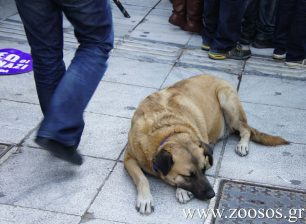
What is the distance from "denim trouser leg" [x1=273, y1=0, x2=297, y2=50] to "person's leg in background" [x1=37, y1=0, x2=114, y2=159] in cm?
324

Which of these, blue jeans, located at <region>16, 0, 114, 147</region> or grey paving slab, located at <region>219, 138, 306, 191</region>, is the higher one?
blue jeans, located at <region>16, 0, 114, 147</region>

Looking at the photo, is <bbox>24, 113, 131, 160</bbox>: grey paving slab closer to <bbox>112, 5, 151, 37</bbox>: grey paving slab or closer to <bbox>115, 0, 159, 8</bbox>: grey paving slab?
<bbox>112, 5, 151, 37</bbox>: grey paving slab

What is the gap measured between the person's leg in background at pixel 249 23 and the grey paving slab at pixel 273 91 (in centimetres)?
90

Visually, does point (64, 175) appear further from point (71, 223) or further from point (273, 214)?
point (273, 214)

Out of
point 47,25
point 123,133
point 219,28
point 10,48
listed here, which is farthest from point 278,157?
point 10,48

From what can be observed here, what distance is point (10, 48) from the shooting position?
20.6ft

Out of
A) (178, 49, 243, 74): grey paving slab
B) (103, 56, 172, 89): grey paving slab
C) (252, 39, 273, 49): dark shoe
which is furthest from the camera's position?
(252, 39, 273, 49): dark shoe

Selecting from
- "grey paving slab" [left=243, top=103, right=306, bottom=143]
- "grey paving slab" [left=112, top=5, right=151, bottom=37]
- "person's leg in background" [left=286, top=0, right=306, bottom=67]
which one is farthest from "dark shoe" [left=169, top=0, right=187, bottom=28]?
"grey paving slab" [left=243, top=103, right=306, bottom=143]

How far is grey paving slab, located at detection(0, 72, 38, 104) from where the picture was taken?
505cm

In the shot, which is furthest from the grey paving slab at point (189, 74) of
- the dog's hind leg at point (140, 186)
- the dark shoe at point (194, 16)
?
the dog's hind leg at point (140, 186)

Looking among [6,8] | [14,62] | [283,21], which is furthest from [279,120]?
[6,8]

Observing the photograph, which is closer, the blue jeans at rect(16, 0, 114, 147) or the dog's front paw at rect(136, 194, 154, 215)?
the blue jeans at rect(16, 0, 114, 147)

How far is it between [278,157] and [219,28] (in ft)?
8.14

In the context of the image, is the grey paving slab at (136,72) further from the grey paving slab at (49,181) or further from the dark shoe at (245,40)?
the grey paving slab at (49,181)
